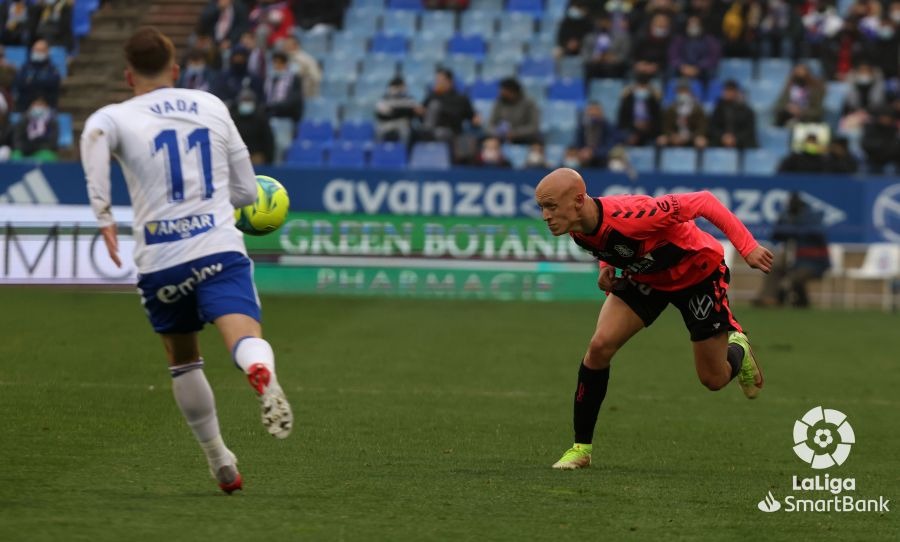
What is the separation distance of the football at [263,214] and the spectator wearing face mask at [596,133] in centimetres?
1738

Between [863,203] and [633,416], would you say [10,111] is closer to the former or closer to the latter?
[863,203]

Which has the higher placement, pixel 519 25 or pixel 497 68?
pixel 519 25

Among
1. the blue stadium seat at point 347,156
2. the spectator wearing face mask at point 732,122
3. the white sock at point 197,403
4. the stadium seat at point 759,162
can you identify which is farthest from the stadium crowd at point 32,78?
the white sock at point 197,403

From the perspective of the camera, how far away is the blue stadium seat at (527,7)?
2866 centimetres

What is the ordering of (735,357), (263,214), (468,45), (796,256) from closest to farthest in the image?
1. (263,214)
2. (735,357)
3. (796,256)
4. (468,45)

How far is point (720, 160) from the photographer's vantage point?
84.3ft

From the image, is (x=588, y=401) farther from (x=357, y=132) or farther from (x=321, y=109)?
(x=321, y=109)

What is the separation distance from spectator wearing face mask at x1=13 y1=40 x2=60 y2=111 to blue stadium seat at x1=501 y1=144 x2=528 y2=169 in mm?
7615

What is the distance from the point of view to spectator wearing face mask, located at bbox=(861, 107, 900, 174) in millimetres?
25641

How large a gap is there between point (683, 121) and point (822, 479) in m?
18.1

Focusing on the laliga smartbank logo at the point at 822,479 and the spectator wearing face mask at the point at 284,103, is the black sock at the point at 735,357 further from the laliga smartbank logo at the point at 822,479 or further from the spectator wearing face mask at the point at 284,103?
the spectator wearing face mask at the point at 284,103

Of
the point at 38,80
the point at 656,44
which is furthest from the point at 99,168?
the point at 656,44

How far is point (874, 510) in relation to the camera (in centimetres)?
710

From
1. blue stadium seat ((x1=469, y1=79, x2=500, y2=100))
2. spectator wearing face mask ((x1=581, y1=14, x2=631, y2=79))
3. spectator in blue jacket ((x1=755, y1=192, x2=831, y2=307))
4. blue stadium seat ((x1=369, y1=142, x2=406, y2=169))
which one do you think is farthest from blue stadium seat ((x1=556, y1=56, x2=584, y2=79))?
spectator in blue jacket ((x1=755, y1=192, x2=831, y2=307))
